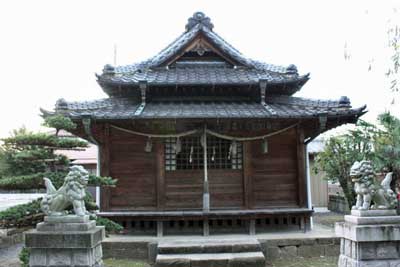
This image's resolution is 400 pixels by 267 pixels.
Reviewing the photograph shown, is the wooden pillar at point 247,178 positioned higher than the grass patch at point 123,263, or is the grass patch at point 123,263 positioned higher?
the wooden pillar at point 247,178

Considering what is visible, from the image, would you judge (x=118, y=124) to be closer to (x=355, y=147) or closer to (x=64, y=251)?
(x=64, y=251)

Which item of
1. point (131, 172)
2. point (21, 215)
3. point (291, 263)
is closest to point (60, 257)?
point (21, 215)

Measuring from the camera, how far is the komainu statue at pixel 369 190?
21.5ft

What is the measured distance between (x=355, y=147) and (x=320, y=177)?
6447 millimetres

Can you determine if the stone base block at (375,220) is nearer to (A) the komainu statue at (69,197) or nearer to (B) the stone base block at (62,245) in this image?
(B) the stone base block at (62,245)

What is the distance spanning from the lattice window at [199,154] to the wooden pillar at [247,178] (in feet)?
0.70

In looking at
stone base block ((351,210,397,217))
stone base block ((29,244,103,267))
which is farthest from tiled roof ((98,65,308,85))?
stone base block ((29,244,103,267))

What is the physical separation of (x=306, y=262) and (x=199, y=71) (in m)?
6.75

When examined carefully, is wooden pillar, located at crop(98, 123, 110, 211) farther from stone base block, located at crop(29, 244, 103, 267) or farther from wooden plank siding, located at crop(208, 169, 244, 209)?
stone base block, located at crop(29, 244, 103, 267)

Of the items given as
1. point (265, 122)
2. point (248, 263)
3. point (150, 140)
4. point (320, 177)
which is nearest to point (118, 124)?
point (150, 140)

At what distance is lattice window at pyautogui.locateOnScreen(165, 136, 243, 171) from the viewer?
1195 cm

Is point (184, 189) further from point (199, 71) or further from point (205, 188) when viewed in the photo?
point (199, 71)

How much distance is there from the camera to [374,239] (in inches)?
252

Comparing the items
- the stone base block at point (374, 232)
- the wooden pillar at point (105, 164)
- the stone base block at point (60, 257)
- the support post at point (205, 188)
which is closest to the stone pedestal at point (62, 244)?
the stone base block at point (60, 257)
